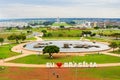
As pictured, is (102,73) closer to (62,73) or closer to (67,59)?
(62,73)

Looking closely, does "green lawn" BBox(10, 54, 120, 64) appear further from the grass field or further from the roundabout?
the roundabout

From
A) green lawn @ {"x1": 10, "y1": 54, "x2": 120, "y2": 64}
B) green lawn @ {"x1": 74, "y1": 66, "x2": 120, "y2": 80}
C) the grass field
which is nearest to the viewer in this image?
the grass field

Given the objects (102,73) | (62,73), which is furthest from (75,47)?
(62,73)

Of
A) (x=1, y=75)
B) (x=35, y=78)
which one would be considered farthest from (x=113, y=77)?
(x=1, y=75)

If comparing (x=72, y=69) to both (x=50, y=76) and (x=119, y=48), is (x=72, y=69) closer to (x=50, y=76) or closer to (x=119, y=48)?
(x=50, y=76)

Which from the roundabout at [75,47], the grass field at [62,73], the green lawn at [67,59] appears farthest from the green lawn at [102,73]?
the roundabout at [75,47]

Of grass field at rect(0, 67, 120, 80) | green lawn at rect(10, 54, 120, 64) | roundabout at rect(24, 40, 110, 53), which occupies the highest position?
grass field at rect(0, 67, 120, 80)

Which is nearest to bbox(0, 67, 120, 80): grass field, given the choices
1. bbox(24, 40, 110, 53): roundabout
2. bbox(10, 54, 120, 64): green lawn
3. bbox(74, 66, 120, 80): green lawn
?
bbox(74, 66, 120, 80): green lawn

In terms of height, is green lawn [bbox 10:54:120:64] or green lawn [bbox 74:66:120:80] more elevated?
green lawn [bbox 74:66:120:80]

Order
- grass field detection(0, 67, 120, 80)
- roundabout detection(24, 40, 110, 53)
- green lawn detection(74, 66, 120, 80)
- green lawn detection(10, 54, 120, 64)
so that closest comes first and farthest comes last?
1. grass field detection(0, 67, 120, 80)
2. green lawn detection(74, 66, 120, 80)
3. green lawn detection(10, 54, 120, 64)
4. roundabout detection(24, 40, 110, 53)
